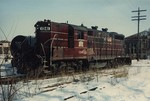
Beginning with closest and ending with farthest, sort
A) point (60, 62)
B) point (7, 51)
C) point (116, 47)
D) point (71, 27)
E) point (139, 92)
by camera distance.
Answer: point (7, 51) < point (139, 92) < point (60, 62) < point (71, 27) < point (116, 47)

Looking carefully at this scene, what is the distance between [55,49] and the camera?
18.1m

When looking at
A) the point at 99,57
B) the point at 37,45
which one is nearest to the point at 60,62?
the point at 37,45

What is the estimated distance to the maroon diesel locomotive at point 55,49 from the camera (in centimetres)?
1755

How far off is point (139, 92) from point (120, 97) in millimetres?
1513

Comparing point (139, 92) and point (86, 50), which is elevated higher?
point (86, 50)

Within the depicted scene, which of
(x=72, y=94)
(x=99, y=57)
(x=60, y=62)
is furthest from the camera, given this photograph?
(x=99, y=57)

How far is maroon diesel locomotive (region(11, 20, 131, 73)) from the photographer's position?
691 inches

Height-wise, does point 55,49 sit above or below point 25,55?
above

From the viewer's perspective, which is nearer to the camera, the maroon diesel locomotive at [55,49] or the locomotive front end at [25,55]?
the locomotive front end at [25,55]

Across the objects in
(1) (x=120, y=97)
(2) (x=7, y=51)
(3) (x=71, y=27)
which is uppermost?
(3) (x=71, y=27)

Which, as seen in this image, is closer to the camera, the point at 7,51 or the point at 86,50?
the point at 7,51

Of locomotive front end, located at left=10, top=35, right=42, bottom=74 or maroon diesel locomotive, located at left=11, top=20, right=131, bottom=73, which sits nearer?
locomotive front end, located at left=10, top=35, right=42, bottom=74

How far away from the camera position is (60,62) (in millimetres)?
18531

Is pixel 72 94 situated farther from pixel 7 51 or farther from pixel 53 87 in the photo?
pixel 7 51
